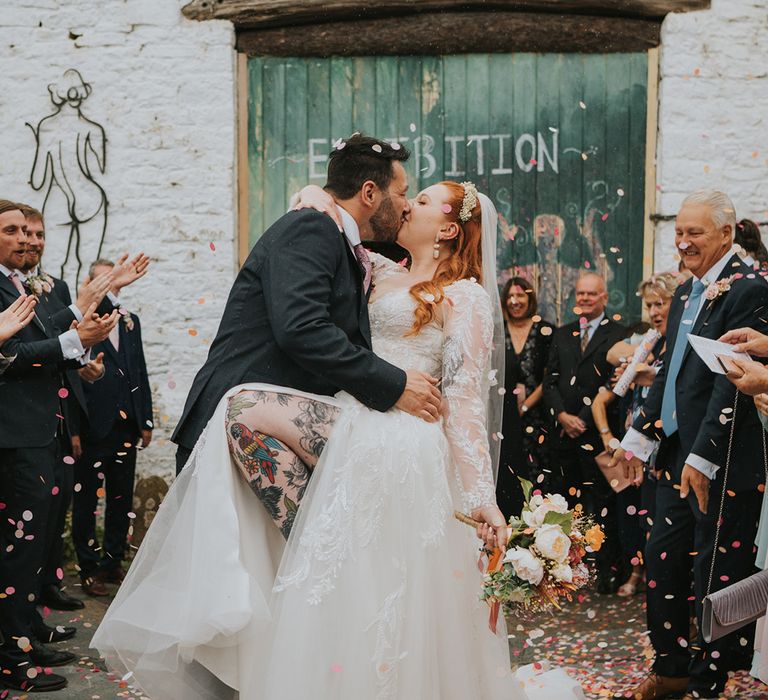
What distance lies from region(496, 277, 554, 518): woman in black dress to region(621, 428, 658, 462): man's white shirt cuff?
1904 mm

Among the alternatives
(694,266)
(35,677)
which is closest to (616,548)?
(694,266)

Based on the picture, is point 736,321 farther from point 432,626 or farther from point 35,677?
point 35,677

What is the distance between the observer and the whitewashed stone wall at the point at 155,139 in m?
8.09

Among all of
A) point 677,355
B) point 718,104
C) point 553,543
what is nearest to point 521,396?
point 677,355

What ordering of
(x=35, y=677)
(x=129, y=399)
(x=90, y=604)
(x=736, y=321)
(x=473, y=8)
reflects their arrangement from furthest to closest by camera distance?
(x=473, y=8), (x=129, y=399), (x=90, y=604), (x=35, y=677), (x=736, y=321)

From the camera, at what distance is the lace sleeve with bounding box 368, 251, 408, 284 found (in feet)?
14.0

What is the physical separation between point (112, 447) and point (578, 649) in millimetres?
3270

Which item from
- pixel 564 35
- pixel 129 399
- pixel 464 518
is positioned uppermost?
pixel 564 35

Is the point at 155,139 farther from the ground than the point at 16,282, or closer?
farther from the ground

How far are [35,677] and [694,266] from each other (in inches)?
143

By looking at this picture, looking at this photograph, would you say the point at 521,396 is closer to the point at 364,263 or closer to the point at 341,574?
the point at 364,263

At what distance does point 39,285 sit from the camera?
575cm

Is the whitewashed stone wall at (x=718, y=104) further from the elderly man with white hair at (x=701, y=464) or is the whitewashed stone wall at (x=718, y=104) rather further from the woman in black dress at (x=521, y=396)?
the elderly man with white hair at (x=701, y=464)

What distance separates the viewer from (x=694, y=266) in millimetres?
5098
